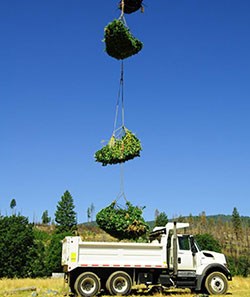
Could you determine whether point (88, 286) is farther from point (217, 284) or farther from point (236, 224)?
point (236, 224)

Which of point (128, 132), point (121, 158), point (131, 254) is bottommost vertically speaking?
point (131, 254)

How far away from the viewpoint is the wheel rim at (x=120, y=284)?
14.3 metres

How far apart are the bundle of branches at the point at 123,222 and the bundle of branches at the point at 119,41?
4.48 m

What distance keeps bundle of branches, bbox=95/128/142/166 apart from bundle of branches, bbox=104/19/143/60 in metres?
2.44

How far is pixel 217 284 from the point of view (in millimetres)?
15055

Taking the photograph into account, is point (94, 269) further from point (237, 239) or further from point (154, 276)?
point (237, 239)

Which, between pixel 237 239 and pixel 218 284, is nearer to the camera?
pixel 218 284

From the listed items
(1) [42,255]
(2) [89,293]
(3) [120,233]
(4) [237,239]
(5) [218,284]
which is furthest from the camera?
(4) [237,239]

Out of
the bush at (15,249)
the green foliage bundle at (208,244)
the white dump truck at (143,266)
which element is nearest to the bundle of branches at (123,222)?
the white dump truck at (143,266)

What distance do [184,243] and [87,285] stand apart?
400 centimetres

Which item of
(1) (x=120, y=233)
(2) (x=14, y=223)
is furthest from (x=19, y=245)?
(1) (x=120, y=233)

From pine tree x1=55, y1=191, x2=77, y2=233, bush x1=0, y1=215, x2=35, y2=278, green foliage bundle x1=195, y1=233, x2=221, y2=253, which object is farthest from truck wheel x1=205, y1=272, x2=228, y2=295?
pine tree x1=55, y1=191, x2=77, y2=233

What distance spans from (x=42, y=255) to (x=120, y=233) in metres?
39.9

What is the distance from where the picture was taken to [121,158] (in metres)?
12.2
